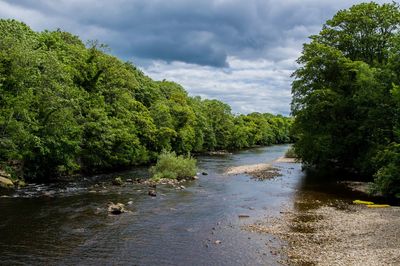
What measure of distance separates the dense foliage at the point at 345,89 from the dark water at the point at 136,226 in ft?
42.9

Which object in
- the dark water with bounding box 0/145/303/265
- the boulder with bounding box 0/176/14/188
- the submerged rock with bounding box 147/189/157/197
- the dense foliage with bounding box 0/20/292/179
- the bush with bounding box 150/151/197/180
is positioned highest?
the dense foliage with bounding box 0/20/292/179

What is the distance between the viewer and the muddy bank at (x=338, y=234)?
16719mm

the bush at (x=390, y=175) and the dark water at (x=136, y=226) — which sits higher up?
the bush at (x=390, y=175)

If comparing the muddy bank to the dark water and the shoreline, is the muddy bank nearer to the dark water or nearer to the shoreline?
the shoreline

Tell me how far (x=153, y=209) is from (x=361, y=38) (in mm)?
37819

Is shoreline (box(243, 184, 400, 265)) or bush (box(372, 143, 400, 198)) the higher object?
bush (box(372, 143, 400, 198))

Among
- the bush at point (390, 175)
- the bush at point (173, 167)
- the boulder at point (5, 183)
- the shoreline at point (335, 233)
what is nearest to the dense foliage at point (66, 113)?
the boulder at point (5, 183)

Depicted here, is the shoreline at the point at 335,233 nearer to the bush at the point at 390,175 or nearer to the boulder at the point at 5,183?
the bush at the point at 390,175

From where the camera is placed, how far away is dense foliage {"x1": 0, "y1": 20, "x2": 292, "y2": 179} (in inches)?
1353

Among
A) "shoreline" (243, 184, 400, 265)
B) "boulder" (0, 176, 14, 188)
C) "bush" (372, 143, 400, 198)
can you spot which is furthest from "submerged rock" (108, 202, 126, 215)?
"bush" (372, 143, 400, 198)

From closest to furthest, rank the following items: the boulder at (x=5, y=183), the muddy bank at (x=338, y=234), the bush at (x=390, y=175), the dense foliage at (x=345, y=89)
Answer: the muddy bank at (x=338, y=234) < the bush at (x=390, y=175) < the boulder at (x=5, y=183) < the dense foliage at (x=345, y=89)

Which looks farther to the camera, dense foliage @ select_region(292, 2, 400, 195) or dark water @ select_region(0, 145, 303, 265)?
dense foliage @ select_region(292, 2, 400, 195)

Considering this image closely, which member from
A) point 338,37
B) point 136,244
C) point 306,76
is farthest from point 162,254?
point 338,37

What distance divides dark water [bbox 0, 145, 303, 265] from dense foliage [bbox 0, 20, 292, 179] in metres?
4.49
